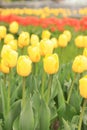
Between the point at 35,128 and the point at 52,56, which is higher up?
the point at 52,56

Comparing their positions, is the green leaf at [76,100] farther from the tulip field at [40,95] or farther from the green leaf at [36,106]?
the green leaf at [36,106]

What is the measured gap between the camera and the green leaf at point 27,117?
2189 mm

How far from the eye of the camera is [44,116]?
7.51ft

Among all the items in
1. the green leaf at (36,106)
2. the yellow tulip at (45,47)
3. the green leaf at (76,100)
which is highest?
the yellow tulip at (45,47)

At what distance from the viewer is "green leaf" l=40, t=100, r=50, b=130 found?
2.26 metres

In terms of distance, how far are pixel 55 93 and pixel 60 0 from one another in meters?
24.8

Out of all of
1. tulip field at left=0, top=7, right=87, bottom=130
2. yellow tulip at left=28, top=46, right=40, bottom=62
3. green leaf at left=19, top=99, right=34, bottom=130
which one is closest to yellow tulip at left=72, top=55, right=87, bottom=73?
tulip field at left=0, top=7, right=87, bottom=130

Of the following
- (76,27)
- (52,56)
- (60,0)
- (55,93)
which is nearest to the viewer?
(52,56)


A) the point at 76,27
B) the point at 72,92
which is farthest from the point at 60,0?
the point at 72,92

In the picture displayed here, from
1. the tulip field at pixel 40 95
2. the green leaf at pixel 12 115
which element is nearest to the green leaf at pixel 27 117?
the tulip field at pixel 40 95

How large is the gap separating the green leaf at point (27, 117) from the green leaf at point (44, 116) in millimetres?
72

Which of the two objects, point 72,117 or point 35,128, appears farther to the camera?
point 72,117

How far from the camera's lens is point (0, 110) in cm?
259

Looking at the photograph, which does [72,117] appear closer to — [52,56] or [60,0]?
[52,56]
